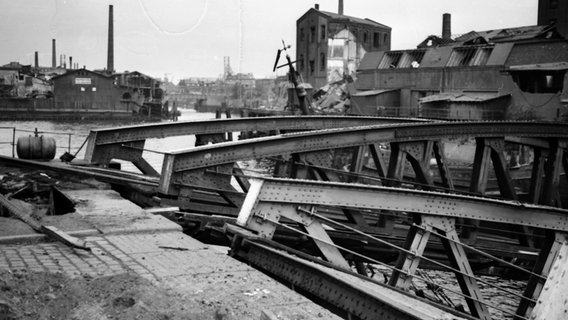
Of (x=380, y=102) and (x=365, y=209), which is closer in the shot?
(x=365, y=209)

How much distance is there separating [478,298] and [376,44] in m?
82.1

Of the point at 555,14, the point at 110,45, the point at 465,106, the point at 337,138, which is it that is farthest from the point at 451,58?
the point at 110,45

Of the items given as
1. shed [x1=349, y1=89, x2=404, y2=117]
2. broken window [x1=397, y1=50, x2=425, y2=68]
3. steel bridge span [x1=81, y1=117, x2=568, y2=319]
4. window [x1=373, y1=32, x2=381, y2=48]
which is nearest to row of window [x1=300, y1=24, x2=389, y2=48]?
window [x1=373, y1=32, x2=381, y2=48]

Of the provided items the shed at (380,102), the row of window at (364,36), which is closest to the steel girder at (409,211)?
the shed at (380,102)

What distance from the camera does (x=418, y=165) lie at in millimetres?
12602

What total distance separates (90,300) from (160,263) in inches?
56.7

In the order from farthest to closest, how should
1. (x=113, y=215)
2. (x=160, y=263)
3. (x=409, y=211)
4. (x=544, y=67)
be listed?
Result: (x=544, y=67) < (x=113, y=215) < (x=409, y=211) < (x=160, y=263)

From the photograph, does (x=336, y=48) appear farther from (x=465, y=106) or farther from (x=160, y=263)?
(x=160, y=263)

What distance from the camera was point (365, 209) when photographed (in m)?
7.64

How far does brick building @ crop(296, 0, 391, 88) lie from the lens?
265 ft

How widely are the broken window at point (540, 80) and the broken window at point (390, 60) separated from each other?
16833 mm

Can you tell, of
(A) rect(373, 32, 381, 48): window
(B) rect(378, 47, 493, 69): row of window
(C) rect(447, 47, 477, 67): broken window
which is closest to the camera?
(B) rect(378, 47, 493, 69): row of window

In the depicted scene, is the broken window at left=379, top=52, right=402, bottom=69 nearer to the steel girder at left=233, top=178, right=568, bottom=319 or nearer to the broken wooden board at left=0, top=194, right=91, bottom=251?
the steel girder at left=233, top=178, right=568, bottom=319

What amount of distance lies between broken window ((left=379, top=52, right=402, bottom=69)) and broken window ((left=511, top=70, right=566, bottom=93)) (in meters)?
16.8
